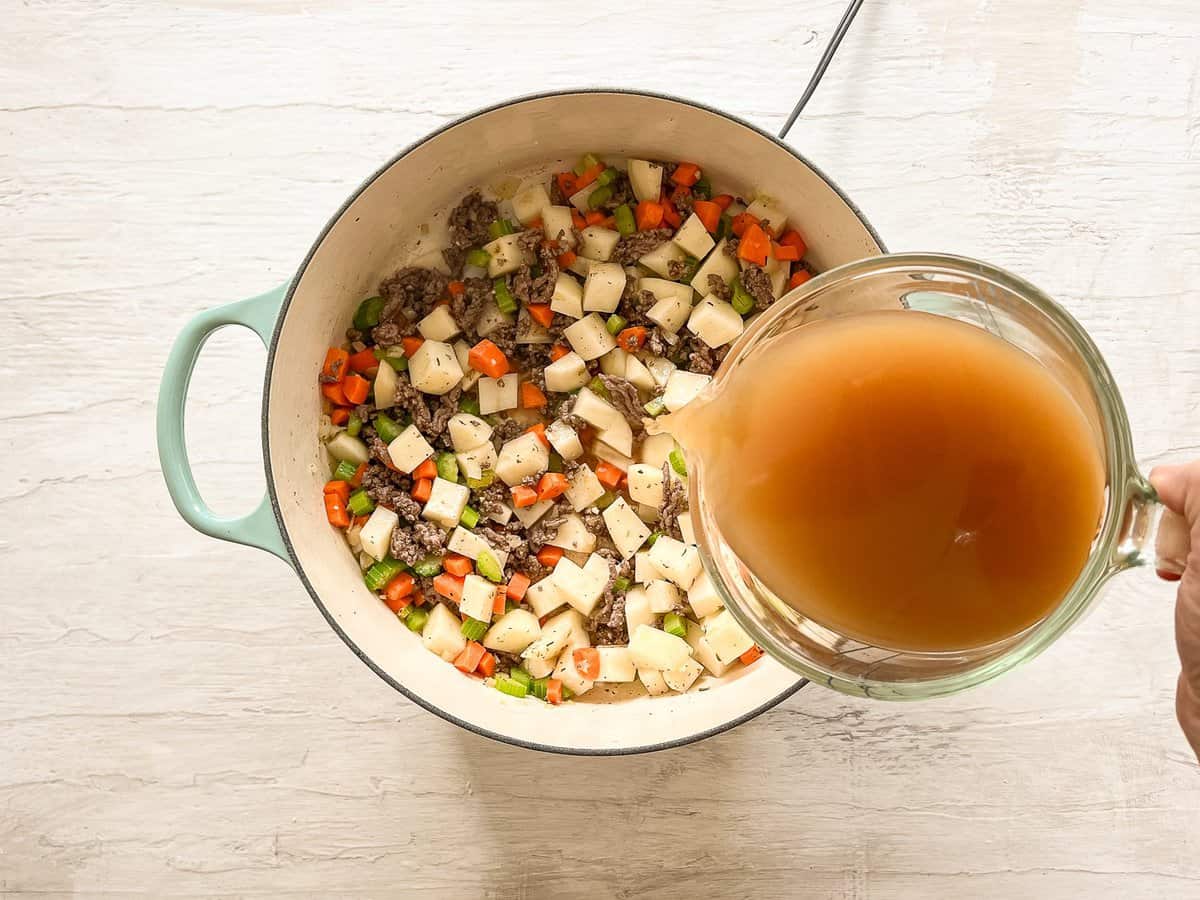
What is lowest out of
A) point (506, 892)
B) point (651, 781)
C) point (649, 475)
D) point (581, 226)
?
point (506, 892)

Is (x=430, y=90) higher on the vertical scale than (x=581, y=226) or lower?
higher

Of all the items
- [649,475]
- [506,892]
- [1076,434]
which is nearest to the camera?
[1076,434]

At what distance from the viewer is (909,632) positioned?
1110mm

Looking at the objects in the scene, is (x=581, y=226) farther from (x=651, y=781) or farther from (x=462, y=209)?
(x=651, y=781)

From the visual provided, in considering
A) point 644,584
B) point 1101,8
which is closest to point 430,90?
point 644,584

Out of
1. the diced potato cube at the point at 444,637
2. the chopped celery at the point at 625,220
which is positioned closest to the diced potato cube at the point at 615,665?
the diced potato cube at the point at 444,637

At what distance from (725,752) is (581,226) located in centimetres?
86

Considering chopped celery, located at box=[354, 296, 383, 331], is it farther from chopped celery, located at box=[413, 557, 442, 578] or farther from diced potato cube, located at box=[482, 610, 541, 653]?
diced potato cube, located at box=[482, 610, 541, 653]

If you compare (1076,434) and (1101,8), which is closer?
(1076,434)

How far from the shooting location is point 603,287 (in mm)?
1507

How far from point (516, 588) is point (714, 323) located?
1.65 ft

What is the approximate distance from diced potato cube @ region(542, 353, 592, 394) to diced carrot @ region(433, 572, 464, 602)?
33 centimetres

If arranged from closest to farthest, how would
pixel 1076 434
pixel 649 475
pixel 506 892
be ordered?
pixel 1076 434 → pixel 649 475 → pixel 506 892

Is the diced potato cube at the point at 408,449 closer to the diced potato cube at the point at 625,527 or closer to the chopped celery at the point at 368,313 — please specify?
the chopped celery at the point at 368,313
